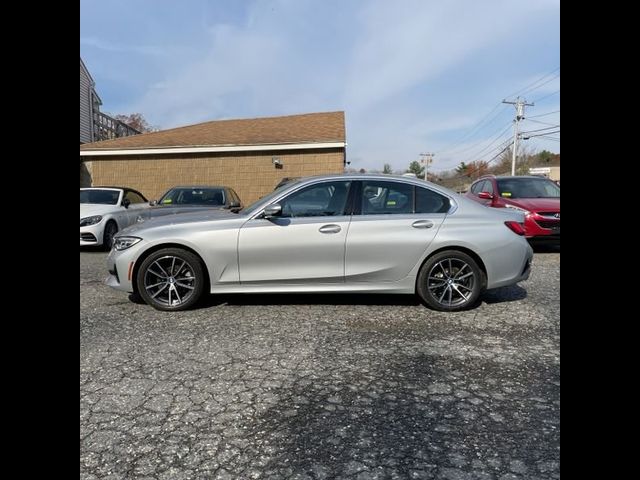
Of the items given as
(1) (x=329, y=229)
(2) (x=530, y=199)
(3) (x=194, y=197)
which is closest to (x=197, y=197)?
(3) (x=194, y=197)

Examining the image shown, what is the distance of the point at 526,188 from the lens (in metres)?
9.61

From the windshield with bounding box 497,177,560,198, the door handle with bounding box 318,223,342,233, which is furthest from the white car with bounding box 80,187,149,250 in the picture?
the windshield with bounding box 497,177,560,198

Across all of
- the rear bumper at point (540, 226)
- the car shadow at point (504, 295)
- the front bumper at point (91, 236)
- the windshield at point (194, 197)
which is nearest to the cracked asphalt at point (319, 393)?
the car shadow at point (504, 295)

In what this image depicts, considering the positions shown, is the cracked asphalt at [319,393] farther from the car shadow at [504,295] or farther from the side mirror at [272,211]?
the side mirror at [272,211]

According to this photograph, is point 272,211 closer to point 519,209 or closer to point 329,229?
point 329,229

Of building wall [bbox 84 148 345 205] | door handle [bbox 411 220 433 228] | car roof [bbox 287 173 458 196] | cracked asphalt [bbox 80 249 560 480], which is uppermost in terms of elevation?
building wall [bbox 84 148 345 205]

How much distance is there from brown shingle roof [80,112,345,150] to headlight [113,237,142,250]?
1207 centimetres

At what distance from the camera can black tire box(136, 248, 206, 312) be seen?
4.55 m

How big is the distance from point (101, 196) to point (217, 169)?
23.5 ft

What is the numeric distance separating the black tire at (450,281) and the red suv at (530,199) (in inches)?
157

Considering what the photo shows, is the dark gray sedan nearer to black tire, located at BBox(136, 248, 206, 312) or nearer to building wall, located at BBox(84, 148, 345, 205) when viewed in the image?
black tire, located at BBox(136, 248, 206, 312)

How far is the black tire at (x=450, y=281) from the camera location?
464cm
